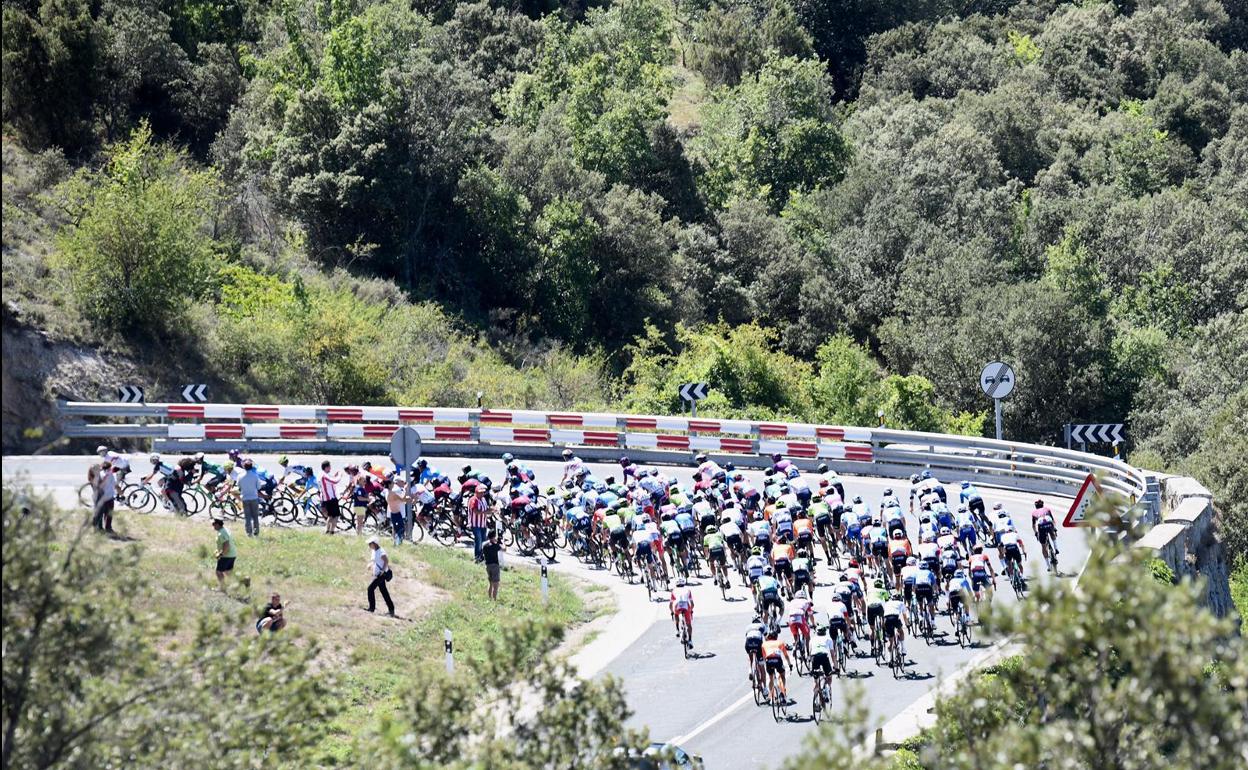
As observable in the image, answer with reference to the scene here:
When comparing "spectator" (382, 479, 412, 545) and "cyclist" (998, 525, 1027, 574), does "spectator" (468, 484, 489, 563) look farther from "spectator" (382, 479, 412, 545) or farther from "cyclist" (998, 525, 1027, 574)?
"cyclist" (998, 525, 1027, 574)

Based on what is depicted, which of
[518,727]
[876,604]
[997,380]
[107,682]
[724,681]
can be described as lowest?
[724,681]

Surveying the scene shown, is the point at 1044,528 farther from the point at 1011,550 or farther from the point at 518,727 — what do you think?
the point at 518,727

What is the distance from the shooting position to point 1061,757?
507 inches

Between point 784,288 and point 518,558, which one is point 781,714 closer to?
point 518,558

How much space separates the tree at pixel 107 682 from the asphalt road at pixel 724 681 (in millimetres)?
7119

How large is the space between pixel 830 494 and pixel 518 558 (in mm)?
6882

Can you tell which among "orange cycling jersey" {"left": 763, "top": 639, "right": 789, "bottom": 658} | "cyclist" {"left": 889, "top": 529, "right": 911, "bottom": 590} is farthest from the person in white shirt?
"cyclist" {"left": 889, "top": 529, "right": 911, "bottom": 590}

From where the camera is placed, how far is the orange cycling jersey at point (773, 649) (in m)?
25.2

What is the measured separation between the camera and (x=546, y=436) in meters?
44.6

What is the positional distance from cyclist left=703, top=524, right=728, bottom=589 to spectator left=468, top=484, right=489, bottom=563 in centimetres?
483

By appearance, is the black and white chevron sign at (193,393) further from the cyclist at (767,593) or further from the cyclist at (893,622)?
the cyclist at (893,622)

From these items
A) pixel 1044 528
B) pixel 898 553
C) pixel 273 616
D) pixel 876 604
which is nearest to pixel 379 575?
pixel 273 616

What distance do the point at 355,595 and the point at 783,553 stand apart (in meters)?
7.76

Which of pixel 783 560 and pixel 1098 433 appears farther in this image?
pixel 1098 433
